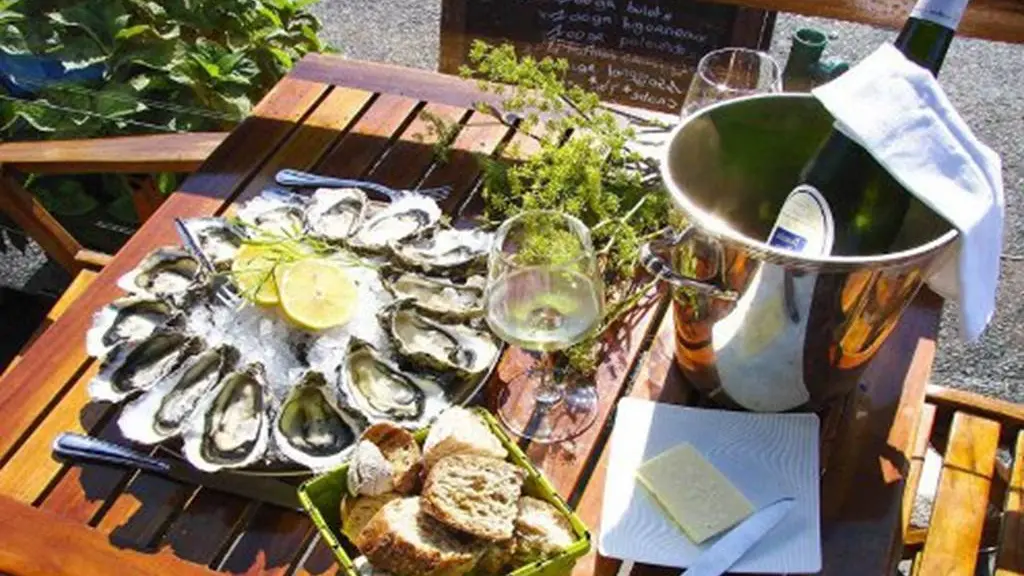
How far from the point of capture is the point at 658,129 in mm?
1828

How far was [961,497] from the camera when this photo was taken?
169 centimetres

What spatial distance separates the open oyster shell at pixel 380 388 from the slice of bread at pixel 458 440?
0.16 m

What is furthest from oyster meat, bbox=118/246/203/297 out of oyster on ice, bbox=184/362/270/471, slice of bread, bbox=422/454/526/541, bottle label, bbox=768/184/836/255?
bottle label, bbox=768/184/836/255

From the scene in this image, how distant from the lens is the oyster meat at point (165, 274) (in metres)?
1.44

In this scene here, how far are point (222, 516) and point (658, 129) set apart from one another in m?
1.01

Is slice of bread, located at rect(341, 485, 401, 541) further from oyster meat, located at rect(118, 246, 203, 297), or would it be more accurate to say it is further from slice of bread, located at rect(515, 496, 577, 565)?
oyster meat, located at rect(118, 246, 203, 297)

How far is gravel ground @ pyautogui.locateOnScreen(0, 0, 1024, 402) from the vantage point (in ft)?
8.93

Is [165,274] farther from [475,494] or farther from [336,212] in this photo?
[475,494]

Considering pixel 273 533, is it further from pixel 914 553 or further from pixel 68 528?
pixel 914 553

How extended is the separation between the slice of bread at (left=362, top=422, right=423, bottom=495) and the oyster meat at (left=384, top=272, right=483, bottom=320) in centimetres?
30

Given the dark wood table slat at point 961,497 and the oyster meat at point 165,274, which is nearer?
the oyster meat at point 165,274

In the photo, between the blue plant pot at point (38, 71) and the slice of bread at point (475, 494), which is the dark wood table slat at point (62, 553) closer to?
the slice of bread at point (475, 494)

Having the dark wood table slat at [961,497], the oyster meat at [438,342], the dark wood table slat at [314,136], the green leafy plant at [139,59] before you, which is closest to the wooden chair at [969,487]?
the dark wood table slat at [961,497]

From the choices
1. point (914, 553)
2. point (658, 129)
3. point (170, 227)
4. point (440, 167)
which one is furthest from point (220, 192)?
point (914, 553)
